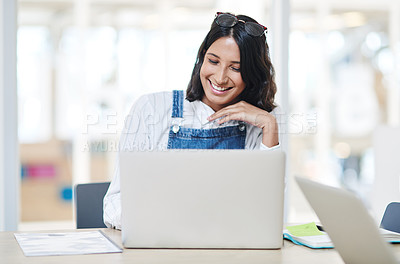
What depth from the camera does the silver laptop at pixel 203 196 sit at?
5.03ft

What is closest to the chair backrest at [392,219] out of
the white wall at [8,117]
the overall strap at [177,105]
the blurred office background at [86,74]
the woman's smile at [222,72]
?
the woman's smile at [222,72]

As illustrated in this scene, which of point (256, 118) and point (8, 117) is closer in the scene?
point (256, 118)

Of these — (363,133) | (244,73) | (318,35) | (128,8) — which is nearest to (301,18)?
(318,35)

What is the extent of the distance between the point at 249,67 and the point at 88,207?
0.93m

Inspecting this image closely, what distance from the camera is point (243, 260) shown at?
58.2 inches

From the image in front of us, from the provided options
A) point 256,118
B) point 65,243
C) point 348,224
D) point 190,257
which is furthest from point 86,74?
point 348,224

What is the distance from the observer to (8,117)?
3158 mm

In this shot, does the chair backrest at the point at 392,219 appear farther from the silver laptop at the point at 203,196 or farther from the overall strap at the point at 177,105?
the overall strap at the point at 177,105

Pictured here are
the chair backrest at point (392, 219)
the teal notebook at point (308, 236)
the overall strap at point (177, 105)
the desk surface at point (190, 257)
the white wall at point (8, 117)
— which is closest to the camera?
the desk surface at point (190, 257)

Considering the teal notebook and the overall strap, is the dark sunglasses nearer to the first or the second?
the overall strap

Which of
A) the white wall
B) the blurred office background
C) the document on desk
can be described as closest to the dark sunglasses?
the document on desk

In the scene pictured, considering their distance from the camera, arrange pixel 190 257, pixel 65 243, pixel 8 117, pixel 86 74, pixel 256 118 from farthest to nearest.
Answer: pixel 86 74, pixel 8 117, pixel 256 118, pixel 65 243, pixel 190 257

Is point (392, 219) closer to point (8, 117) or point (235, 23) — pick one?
point (235, 23)

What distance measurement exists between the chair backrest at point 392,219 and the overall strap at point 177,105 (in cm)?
96
